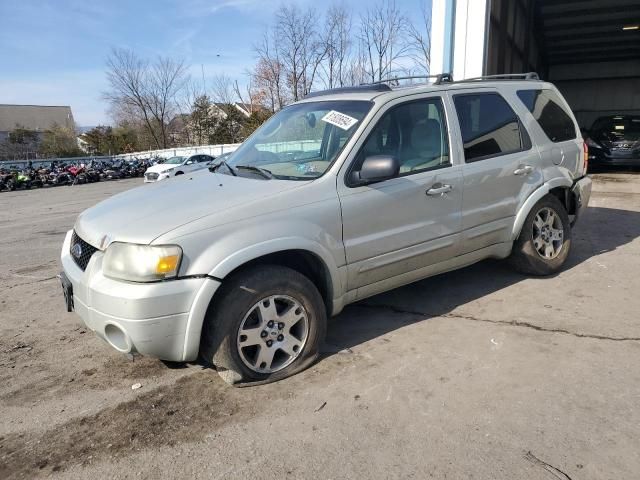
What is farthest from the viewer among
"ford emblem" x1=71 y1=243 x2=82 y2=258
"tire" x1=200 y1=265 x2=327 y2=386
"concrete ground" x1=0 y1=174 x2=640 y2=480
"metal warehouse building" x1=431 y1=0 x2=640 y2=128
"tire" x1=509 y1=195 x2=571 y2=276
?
"metal warehouse building" x1=431 y1=0 x2=640 y2=128

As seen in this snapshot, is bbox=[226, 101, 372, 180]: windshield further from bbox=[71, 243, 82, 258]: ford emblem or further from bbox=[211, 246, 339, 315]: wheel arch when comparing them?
bbox=[71, 243, 82, 258]: ford emblem

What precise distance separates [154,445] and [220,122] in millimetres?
46206

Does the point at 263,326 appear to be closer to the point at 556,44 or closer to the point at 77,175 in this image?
the point at 556,44

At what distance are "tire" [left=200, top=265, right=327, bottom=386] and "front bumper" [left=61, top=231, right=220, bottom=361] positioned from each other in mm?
121

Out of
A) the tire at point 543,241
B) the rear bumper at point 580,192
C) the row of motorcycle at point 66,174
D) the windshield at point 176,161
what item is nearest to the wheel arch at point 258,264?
the tire at point 543,241

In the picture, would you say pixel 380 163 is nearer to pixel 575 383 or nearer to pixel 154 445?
pixel 575 383

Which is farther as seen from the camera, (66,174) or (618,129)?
(66,174)

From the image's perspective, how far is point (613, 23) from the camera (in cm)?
1756

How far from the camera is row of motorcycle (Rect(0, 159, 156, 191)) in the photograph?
75.9ft

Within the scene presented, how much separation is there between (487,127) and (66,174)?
2597 cm

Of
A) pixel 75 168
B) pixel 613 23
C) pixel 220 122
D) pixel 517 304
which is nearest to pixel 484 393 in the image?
pixel 517 304

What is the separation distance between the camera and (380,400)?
2.89m

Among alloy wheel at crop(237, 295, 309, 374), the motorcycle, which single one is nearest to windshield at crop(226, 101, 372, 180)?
alloy wheel at crop(237, 295, 309, 374)

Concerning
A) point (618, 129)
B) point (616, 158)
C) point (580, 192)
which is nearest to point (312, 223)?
point (580, 192)
